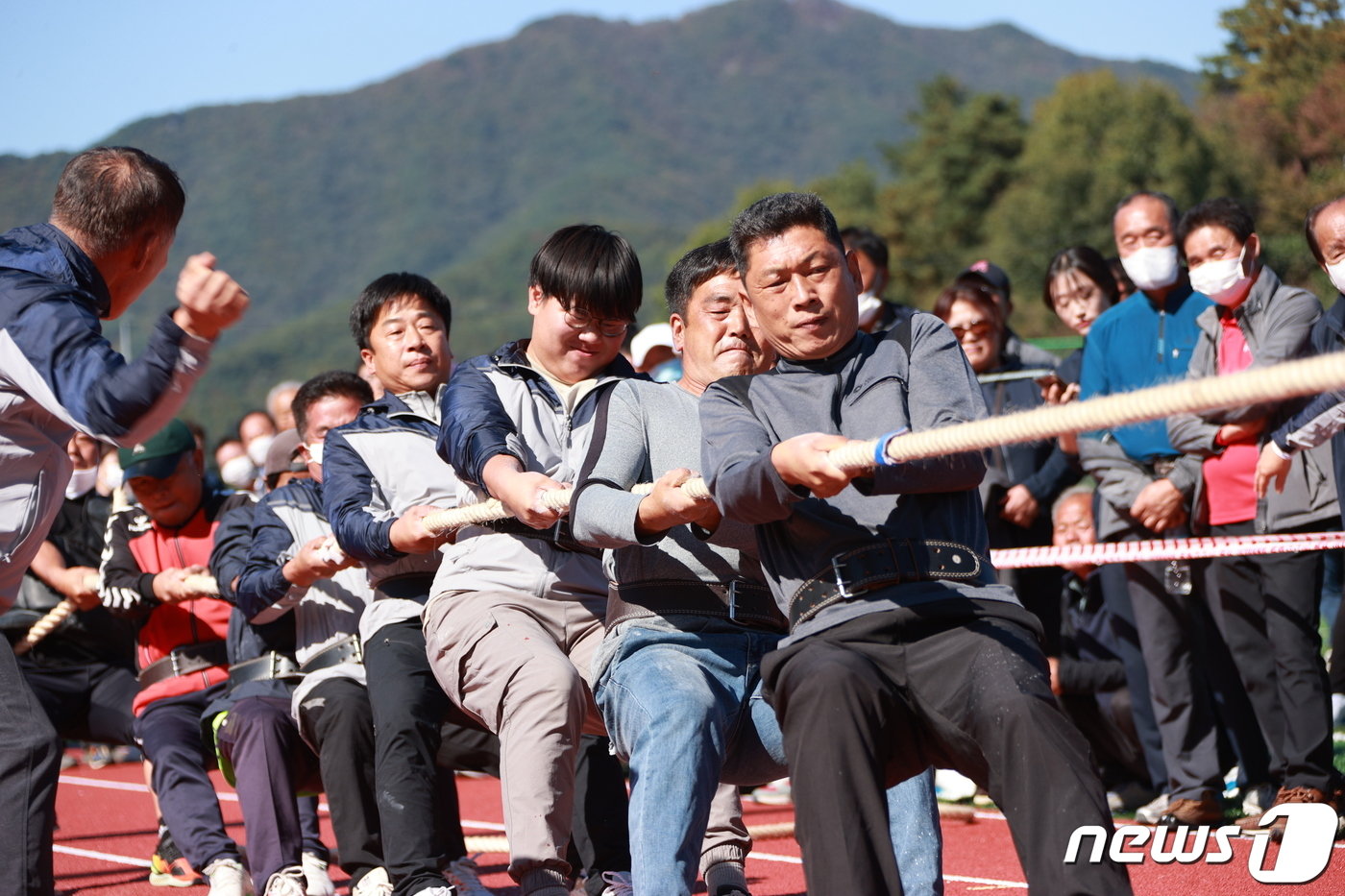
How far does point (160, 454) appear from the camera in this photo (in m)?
6.34

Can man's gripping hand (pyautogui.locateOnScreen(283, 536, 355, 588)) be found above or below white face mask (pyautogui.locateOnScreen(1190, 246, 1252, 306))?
below

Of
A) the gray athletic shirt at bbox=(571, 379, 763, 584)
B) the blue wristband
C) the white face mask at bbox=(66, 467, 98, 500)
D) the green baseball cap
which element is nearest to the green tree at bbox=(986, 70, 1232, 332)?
the white face mask at bbox=(66, 467, 98, 500)

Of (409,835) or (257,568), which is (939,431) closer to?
(409,835)

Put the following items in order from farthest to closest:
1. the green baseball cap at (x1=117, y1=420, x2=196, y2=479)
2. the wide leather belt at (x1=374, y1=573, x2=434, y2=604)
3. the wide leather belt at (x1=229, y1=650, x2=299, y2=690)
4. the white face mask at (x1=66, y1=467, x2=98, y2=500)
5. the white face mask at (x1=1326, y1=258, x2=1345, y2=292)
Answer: the white face mask at (x1=66, y1=467, x2=98, y2=500), the green baseball cap at (x1=117, y1=420, x2=196, y2=479), the wide leather belt at (x1=229, y1=650, x2=299, y2=690), the white face mask at (x1=1326, y1=258, x2=1345, y2=292), the wide leather belt at (x1=374, y1=573, x2=434, y2=604)

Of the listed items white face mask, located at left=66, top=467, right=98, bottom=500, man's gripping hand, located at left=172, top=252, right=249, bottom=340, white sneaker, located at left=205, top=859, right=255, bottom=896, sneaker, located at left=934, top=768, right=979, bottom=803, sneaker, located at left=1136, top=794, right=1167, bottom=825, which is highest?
man's gripping hand, located at left=172, top=252, right=249, bottom=340

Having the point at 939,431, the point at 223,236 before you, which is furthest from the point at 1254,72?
the point at 223,236

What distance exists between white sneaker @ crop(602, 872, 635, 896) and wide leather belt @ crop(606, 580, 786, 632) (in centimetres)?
90

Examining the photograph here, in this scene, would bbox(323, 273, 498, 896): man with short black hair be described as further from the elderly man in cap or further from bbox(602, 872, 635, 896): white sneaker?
the elderly man in cap

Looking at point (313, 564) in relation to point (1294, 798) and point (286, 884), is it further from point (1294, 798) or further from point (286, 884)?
point (1294, 798)

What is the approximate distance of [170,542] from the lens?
256 inches

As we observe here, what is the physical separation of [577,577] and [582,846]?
99cm

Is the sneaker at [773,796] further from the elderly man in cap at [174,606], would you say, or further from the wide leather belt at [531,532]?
the wide leather belt at [531,532]

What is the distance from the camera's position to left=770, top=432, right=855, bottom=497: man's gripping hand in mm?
3018

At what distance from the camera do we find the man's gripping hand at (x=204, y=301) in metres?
3.35
